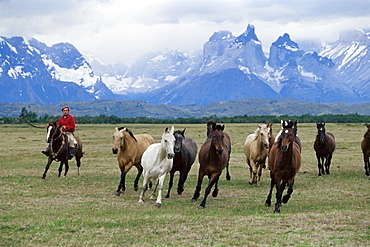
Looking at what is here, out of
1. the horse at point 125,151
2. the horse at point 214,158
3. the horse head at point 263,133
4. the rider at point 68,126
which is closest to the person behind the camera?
the horse at point 214,158

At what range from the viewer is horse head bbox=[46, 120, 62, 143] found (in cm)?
2232

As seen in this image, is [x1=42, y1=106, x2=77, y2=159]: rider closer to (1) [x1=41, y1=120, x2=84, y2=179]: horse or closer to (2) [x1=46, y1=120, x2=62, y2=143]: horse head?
(1) [x1=41, y1=120, x2=84, y2=179]: horse

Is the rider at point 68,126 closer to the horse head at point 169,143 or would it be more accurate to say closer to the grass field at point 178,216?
the grass field at point 178,216

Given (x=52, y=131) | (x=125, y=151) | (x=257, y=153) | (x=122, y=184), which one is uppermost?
(x=52, y=131)

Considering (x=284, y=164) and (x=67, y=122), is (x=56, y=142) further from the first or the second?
(x=284, y=164)

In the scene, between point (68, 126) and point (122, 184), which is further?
point (68, 126)

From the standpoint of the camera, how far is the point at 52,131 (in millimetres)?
22562

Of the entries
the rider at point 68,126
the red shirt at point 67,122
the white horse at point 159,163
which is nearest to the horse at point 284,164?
the white horse at point 159,163

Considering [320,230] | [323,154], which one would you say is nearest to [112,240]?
[320,230]

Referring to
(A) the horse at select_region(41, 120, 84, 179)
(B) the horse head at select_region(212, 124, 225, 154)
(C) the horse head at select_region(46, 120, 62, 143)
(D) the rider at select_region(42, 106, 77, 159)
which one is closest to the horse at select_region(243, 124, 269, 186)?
(B) the horse head at select_region(212, 124, 225, 154)

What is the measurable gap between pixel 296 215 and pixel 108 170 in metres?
15.9

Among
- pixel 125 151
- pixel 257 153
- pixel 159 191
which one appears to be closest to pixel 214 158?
pixel 159 191

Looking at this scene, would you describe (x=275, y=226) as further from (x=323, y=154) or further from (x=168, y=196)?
(x=323, y=154)

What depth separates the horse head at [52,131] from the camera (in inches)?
879
